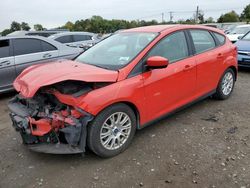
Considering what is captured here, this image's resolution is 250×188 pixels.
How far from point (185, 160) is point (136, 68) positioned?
135cm

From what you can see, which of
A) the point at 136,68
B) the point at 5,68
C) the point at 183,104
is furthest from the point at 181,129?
the point at 5,68

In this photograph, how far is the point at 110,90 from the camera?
319 cm

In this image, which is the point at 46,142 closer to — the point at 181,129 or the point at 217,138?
the point at 181,129

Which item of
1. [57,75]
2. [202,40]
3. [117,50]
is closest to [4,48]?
[117,50]

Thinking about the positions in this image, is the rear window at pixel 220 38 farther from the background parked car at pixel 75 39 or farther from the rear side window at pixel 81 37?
the rear side window at pixel 81 37

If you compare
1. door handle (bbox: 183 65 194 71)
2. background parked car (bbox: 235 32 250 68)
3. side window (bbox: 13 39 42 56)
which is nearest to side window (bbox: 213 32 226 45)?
door handle (bbox: 183 65 194 71)

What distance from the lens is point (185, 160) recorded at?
328 cm

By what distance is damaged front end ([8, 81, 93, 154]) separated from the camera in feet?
9.90

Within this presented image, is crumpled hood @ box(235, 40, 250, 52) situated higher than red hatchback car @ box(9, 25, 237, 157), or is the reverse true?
crumpled hood @ box(235, 40, 250, 52)

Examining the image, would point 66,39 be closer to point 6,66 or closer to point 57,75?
point 6,66

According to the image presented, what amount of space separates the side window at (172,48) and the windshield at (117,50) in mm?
165

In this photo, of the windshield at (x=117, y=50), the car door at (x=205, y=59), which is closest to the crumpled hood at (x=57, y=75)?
the windshield at (x=117, y=50)

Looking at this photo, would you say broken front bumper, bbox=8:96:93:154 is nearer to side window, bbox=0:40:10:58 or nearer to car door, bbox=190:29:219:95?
car door, bbox=190:29:219:95

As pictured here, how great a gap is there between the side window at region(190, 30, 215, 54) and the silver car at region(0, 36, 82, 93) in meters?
3.65
